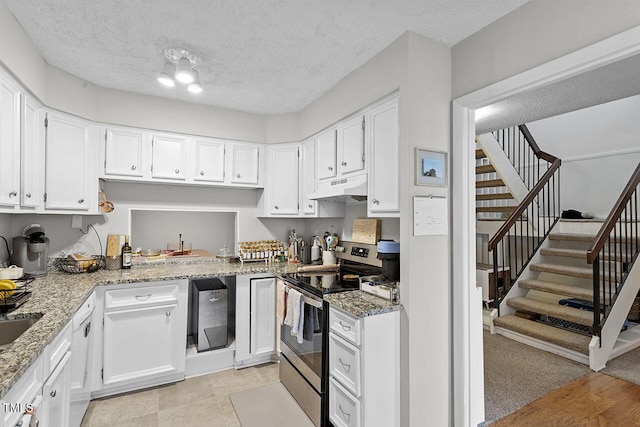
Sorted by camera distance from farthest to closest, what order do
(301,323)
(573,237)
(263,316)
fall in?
(573,237), (263,316), (301,323)

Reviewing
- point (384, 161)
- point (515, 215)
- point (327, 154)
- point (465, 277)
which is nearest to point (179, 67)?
point (327, 154)

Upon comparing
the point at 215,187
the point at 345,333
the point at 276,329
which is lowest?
the point at 276,329

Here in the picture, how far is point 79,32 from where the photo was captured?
2084mm

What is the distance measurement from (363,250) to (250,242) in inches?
51.5

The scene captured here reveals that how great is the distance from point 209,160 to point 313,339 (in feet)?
6.84

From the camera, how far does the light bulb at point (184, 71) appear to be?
2313 millimetres

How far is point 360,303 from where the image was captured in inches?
80.3

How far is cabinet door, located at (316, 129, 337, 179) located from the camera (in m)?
2.89

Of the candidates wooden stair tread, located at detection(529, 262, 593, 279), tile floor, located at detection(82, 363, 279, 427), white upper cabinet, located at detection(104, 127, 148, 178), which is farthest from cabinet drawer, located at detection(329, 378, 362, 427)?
wooden stair tread, located at detection(529, 262, 593, 279)

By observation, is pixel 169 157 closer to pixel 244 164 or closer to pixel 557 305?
pixel 244 164

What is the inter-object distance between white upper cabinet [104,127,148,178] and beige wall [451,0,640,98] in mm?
2760

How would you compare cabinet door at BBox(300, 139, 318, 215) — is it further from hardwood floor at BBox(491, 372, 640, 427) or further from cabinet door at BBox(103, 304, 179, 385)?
hardwood floor at BBox(491, 372, 640, 427)

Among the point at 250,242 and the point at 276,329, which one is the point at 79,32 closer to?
the point at 250,242

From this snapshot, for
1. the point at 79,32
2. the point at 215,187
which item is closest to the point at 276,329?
the point at 215,187
